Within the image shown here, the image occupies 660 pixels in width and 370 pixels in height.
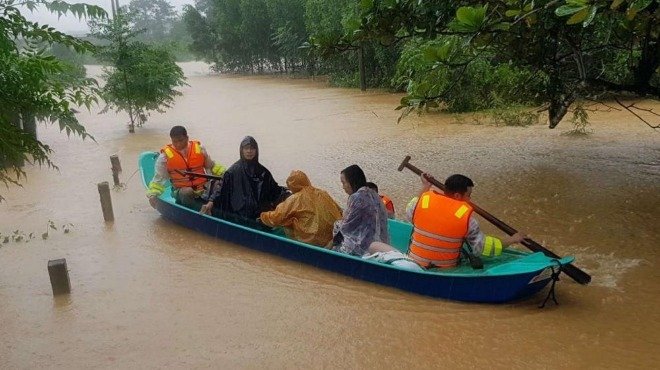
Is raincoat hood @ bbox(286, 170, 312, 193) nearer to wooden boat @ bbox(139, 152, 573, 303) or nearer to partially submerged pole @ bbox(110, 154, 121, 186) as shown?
wooden boat @ bbox(139, 152, 573, 303)

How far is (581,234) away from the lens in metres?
6.73

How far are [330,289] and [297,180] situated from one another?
3.68 ft

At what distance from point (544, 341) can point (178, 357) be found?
2.71 metres

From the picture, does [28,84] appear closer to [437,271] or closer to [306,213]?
[306,213]

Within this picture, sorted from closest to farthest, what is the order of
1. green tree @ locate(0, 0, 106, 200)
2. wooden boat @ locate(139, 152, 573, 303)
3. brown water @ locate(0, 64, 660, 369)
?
green tree @ locate(0, 0, 106, 200), brown water @ locate(0, 64, 660, 369), wooden boat @ locate(139, 152, 573, 303)

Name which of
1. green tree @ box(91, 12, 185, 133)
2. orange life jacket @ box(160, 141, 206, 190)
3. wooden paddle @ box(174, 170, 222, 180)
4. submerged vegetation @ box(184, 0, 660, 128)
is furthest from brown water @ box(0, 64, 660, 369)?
green tree @ box(91, 12, 185, 133)

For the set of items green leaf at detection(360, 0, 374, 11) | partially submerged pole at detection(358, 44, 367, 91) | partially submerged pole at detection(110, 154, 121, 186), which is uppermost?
green leaf at detection(360, 0, 374, 11)

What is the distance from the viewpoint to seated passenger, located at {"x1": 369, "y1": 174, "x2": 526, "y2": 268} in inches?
193

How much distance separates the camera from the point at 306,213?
603cm

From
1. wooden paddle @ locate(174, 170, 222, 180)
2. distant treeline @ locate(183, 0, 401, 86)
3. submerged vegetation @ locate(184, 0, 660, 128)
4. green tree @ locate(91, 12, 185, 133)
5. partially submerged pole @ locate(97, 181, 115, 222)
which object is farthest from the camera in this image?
distant treeline @ locate(183, 0, 401, 86)

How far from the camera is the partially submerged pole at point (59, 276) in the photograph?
5.56 metres

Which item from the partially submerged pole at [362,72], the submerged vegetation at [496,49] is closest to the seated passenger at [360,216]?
the submerged vegetation at [496,49]

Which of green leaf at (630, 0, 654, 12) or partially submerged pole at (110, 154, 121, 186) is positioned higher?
green leaf at (630, 0, 654, 12)

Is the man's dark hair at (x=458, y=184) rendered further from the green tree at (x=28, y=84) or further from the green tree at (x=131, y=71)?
the green tree at (x=131, y=71)
